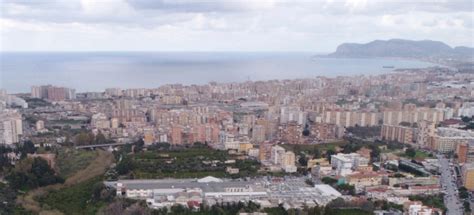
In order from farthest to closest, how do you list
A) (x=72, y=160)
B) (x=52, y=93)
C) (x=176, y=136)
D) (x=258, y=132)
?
(x=52, y=93)
(x=258, y=132)
(x=176, y=136)
(x=72, y=160)

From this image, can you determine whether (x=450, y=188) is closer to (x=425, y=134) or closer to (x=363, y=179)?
(x=363, y=179)

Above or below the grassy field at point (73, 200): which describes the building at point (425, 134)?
above

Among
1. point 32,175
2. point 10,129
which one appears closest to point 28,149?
point 10,129

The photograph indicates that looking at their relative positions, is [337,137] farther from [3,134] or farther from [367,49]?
[367,49]

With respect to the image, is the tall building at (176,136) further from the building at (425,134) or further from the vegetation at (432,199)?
the building at (425,134)

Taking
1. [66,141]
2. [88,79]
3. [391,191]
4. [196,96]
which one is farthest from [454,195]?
[88,79]

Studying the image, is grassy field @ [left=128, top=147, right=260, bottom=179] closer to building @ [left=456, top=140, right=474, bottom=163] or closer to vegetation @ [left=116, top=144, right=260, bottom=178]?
vegetation @ [left=116, top=144, right=260, bottom=178]

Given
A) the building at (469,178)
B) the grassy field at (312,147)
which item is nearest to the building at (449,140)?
the grassy field at (312,147)
